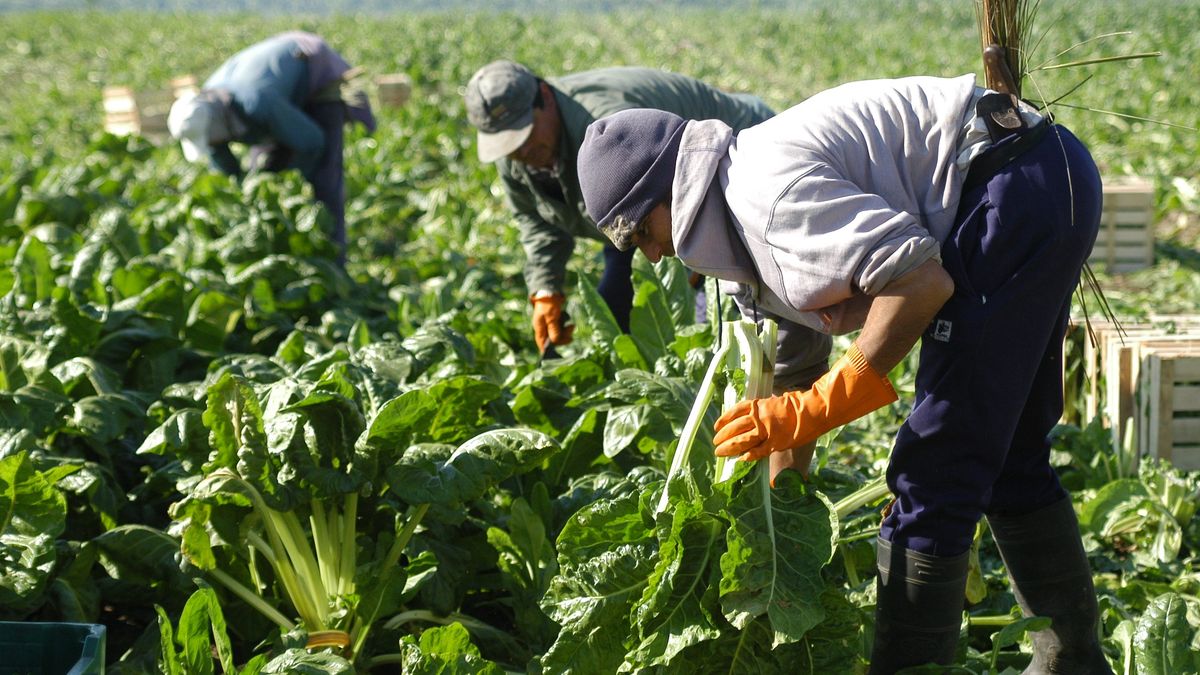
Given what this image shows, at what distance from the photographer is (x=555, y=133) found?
4340 mm

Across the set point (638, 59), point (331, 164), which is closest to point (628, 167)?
point (331, 164)

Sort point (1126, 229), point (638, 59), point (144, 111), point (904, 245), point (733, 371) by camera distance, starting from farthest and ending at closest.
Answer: point (638, 59) → point (144, 111) → point (1126, 229) → point (733, 371) → point (904, 245)

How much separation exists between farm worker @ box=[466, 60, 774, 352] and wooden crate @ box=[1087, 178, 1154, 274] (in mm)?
3546

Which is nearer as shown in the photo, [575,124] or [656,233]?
[656,233]

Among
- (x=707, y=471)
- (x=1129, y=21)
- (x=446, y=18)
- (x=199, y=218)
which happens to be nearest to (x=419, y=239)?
(x=199, y=218)

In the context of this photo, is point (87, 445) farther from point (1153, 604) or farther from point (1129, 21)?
point (1129, 21)

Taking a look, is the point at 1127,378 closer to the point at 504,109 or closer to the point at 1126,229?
the point at 504,109

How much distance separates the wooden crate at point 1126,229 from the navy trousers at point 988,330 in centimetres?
523

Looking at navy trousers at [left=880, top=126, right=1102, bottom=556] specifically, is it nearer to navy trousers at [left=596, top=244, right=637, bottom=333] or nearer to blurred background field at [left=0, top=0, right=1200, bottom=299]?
blurred background field at [left=0, top=0, right=1200, bottom=299]

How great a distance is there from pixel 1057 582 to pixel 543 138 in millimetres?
2286

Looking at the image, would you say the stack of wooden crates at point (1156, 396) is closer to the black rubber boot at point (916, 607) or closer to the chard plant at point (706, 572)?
the black rubber boot at point (916, 607)

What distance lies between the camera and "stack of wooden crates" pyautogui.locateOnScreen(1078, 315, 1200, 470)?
412cm

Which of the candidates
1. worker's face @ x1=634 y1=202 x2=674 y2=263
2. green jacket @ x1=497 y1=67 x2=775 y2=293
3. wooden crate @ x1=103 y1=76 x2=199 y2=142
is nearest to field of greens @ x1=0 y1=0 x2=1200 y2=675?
green jacket @ x1=497 y1=67 x2=775 y2=293

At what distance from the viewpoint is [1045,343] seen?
2.48 meters
